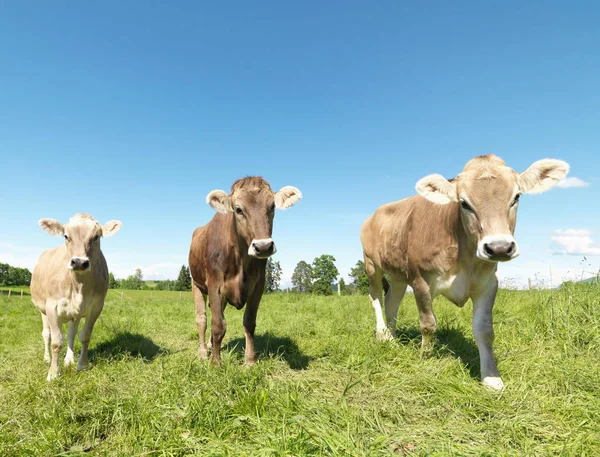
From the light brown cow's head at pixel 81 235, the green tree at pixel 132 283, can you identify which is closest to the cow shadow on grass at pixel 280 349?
the light brown cow's head at pixel 81 235

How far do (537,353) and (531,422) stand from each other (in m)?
1.96

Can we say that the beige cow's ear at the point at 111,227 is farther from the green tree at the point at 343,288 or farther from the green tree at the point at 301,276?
the green tree at the point at 301,276

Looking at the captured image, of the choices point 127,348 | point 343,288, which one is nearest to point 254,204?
point 127,348

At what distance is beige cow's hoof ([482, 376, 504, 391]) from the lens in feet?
12.5

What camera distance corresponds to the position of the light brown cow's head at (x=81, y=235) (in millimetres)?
5398

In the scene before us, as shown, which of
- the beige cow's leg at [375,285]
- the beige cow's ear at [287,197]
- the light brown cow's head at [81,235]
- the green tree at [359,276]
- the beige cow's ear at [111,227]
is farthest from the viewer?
the green tree at [359,276]

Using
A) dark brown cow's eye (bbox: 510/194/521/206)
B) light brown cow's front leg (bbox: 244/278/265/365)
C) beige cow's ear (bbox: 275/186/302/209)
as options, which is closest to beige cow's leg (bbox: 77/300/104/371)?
light brown cow's front leg (bbox: 244/278/265/365)

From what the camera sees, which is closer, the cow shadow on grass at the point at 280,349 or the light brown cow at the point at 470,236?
the light brown cow at the point at 470,236

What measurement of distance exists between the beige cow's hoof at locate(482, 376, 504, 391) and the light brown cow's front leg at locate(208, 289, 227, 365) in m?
3.22

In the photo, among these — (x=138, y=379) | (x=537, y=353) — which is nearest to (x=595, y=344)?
(x=537, y=353)

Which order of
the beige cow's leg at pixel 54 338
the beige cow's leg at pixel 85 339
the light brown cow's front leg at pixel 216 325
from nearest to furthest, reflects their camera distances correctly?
the light brown cow's front leg at pixel 216 325
the beige cow's leg at pixel 54 338
the beige cow's leg at pixel 85 339

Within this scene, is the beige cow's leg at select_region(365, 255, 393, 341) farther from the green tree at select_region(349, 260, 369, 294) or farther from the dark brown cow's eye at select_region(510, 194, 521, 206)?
the green tree at select_region(349, 260, 369, 294)

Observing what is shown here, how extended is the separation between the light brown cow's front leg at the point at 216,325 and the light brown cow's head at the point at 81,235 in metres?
1.86

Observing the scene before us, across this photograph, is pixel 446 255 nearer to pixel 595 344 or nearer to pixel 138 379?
pixel 595 344
